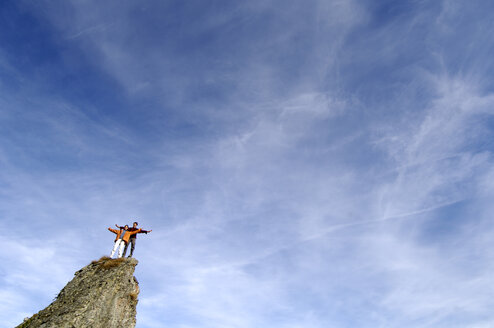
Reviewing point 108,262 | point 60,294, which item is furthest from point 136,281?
point 60,294

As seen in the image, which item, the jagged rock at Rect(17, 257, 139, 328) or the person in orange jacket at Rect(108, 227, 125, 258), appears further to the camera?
the person in orange jacket at Rect(108, 227, 125, 258)

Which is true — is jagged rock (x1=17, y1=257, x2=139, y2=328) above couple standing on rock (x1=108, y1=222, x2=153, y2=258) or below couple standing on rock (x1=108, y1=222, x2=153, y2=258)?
below

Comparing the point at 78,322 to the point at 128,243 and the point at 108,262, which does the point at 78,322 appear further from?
the point at 128,243

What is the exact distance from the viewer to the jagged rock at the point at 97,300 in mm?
20422

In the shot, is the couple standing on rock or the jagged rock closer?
the jagged rock

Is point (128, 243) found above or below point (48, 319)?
above

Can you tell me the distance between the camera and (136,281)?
26.0 m

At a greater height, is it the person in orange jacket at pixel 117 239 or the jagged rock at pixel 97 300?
the person in orange jacket at pixel 117 239

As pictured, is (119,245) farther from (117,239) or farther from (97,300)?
(97,300)

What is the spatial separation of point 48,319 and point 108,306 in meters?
3.63

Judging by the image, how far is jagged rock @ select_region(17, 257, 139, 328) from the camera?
67.0ft

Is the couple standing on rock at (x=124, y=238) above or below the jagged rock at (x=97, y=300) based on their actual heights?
above

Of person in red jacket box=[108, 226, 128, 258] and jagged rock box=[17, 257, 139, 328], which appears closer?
jagged rock box=[17, 257, 139, 328]

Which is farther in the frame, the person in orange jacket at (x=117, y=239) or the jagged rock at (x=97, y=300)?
the person in orange jacket at (x=117, y=239)
